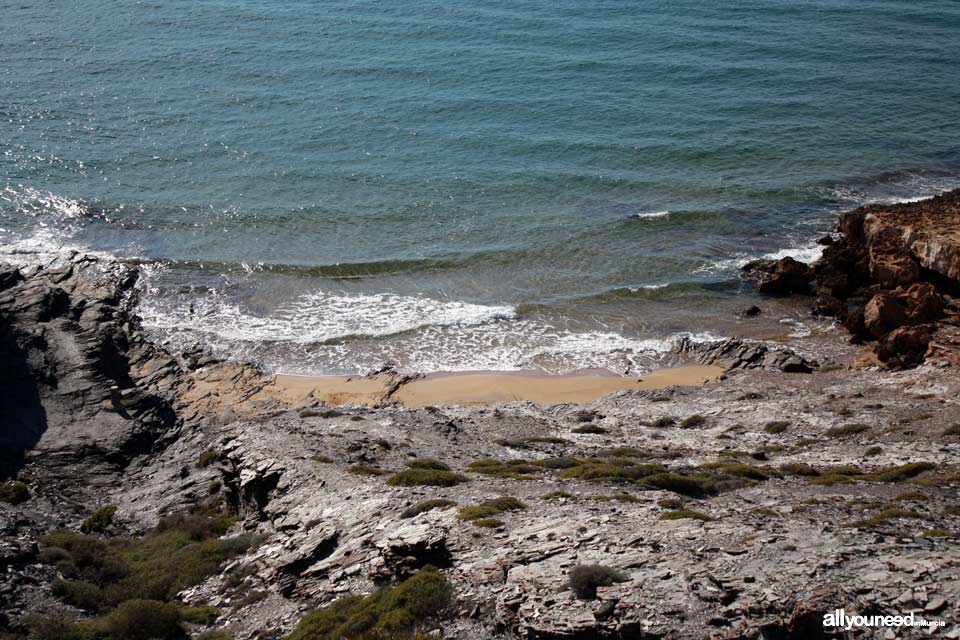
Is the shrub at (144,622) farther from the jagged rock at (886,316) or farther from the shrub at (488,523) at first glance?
the jagged rock at (886,316)

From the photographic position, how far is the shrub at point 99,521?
79.0 ft

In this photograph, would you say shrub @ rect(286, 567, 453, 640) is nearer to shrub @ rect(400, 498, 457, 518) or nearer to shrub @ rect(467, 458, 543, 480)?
shrub @ rect(400, 498, 457, 518)

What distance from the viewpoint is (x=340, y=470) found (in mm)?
23156

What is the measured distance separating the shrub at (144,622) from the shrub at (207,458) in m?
9.61

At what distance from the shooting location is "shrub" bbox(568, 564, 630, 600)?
575 inches

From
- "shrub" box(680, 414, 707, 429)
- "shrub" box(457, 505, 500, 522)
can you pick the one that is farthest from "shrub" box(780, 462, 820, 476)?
"shrub" box(457, 505, 500, 522)

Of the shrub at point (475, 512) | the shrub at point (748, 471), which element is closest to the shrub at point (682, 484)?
the shrub at point (748, 471)

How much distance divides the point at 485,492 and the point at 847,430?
13123mm

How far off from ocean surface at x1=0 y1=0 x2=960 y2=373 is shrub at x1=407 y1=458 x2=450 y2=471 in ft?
38.8

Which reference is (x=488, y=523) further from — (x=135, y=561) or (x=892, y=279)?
(x=892, y=279)

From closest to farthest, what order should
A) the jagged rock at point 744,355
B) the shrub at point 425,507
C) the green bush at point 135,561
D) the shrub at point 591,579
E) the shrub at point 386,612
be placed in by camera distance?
1. the shrub at point 591,579
2. the shrub at point 386,612
3. the green bush at point 135,561
4. the shrub at point 425,507
5. the jagged rock at point 744,355

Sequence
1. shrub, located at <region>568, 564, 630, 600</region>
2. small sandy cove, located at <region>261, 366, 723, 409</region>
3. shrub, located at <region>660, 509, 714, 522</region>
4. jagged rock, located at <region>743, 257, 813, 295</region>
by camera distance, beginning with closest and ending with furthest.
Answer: shrub, located at <region>568, 564, 630, 600</region> → shrub, located at <region>660, 509, 714, 522</region> → small sandy cove, located at <region>261, 366, 723, 409</region> → jagged rock, located at <region>743, 257, 813, 295</region>

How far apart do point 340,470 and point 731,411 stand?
49.1 feet

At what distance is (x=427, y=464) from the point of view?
23.9 metres
